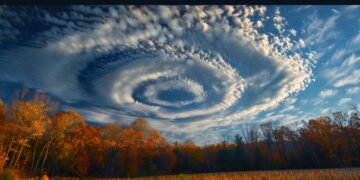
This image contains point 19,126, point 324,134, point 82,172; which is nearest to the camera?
point 19,126

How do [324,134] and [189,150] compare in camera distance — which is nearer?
[324,134]

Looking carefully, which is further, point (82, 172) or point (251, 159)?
point (251, 159)

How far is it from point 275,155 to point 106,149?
4133 cm

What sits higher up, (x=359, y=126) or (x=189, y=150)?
(x=359, y=126)

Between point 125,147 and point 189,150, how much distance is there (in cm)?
2102

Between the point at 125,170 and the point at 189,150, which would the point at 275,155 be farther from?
the point at 125,170

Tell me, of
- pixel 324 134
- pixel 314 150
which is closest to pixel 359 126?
pixel 324 134

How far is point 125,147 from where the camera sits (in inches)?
1732
